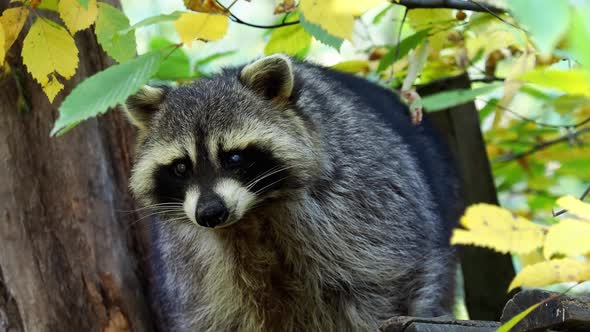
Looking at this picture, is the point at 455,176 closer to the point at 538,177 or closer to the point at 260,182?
the point at 538,177

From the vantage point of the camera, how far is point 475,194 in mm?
5508

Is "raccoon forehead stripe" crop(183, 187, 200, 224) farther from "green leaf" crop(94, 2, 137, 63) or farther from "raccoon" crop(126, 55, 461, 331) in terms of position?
"green leaf" crop(94, 2, 137, 63)

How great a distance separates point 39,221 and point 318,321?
1.53 m

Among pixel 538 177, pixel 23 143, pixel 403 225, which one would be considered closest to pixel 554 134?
pixel 538 177

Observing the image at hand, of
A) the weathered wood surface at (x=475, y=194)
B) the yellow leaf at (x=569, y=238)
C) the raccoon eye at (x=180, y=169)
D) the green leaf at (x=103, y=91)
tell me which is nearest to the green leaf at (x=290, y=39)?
the raccoon eye at (x=180, y=169)

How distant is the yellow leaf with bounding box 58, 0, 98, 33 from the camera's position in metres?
3.13

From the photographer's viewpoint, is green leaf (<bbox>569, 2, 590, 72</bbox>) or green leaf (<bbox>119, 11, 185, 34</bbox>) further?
green leaf (<bbox>119, 11, 185, 34</bbox>)

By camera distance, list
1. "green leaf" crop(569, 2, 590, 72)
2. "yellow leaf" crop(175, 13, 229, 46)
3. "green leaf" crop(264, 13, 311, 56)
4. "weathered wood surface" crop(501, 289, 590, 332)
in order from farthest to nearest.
A: 1. "green leaf" crop(264, 13, 311, 56)
2. "yellow leaf" crop(175, 13, 229, 46)
3. "weathered wood surface" crop(501, 289, 590, 332)
4. "green leaf" crop(569, 2, 590, 72)

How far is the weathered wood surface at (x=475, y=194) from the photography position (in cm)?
534

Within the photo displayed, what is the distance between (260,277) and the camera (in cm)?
407

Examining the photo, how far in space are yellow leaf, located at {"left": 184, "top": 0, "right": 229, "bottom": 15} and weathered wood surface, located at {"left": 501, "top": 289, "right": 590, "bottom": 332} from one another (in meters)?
1.39

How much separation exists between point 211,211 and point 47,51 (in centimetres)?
89

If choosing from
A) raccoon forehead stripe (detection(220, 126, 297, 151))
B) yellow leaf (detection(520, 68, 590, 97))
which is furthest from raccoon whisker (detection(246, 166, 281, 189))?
yellow leaf (detection(520, 68, 590, 97))

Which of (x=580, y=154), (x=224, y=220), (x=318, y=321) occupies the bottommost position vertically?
(x=318, y=321)
